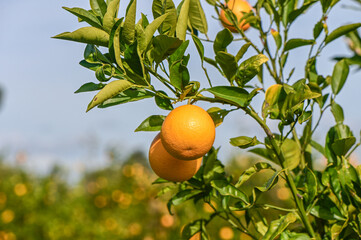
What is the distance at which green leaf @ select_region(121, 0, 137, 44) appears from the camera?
2.27 feet

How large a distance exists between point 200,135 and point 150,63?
0.17 m

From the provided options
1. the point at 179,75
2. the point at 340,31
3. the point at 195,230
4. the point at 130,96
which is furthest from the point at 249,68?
the point at 195,230

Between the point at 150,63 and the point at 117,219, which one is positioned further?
the point at 117,219

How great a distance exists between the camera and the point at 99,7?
0.80 metres

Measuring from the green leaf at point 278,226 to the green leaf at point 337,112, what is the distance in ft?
1.04

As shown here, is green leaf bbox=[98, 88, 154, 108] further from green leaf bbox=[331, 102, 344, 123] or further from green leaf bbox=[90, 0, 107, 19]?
green leaf bbox=[331, 102, 344, 123]

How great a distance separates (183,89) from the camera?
30.0 inches

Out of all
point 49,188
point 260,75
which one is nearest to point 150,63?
point 260,75

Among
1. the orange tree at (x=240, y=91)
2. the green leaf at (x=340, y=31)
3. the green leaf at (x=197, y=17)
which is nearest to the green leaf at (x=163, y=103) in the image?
the orange tree at (x=240, y=91)

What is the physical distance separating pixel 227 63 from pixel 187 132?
163 mm

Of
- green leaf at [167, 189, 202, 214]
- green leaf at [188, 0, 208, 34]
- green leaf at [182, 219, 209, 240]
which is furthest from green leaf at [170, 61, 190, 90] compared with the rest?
green leaf at [182, 219, 209, 240]

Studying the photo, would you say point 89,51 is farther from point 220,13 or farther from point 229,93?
point 220,13

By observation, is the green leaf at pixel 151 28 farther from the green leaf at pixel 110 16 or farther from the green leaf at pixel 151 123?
the green leaf at pixel 151 123

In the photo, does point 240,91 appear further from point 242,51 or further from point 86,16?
point 86,16
